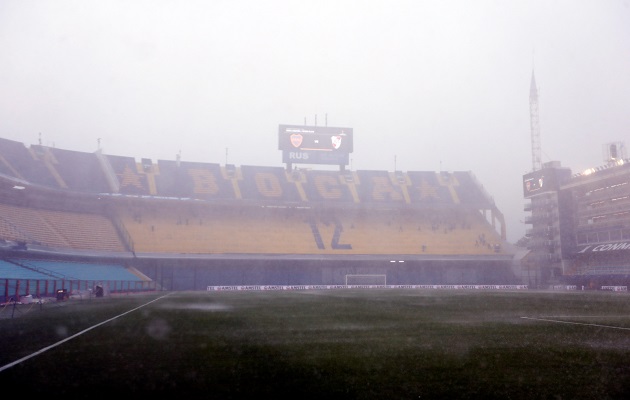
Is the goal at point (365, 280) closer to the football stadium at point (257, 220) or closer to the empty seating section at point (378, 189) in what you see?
the football stadium at point (257, 220)

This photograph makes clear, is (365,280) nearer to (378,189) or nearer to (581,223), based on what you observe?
(378,189)

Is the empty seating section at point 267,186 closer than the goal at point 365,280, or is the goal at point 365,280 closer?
the goal at point 365,280

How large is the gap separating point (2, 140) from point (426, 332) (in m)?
59.3

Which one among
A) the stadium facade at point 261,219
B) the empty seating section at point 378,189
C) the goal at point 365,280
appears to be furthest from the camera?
the empty seating section at point 378,189

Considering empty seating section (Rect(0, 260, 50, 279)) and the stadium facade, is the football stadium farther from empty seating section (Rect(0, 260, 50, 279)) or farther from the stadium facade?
empty seating section (Rect(0, 260, 50, 279))

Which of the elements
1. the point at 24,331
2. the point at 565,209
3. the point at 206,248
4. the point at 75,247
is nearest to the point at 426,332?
the point at 24,331

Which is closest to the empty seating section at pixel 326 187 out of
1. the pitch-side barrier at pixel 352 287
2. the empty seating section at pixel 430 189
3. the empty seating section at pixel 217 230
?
the empty seating section at pixel 217 230

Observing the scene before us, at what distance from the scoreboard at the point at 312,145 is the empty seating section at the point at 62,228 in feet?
86.0

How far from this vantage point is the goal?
223 ft

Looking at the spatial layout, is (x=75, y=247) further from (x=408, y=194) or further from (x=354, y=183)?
(x=408, y=194)

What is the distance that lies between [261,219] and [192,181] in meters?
10.5

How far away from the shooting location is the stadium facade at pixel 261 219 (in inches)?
2355

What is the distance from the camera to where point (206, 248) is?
210 feet

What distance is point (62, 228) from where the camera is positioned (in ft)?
184
